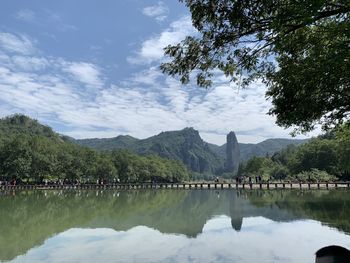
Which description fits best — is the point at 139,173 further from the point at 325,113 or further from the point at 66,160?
the point at 325,113

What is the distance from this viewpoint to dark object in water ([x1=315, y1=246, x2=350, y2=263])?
3.08 m

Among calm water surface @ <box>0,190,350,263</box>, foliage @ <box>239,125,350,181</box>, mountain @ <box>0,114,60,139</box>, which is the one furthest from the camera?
mountain @ <box>0,114,60,139</box>

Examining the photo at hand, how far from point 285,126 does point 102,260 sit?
763 centimetres

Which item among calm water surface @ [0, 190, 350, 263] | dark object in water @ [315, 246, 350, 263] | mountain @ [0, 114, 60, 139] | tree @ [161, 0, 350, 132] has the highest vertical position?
mountain @ [0, 114, 60, 139]

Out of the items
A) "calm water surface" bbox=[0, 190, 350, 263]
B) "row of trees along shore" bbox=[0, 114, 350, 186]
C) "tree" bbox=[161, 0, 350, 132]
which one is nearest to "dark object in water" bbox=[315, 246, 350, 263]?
"tree" bbox=[161, 0, 350, 132]

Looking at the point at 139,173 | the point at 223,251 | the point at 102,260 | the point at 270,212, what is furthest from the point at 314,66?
the point at 139,173

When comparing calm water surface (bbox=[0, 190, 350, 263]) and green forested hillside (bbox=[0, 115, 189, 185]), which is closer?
calm water surface (bbox=[0, 190, 350, 263])

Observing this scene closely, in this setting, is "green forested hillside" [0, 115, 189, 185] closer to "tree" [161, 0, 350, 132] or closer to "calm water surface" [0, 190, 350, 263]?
"calm water surface" [0, 190, 350, 263]

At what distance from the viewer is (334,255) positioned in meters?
3.10

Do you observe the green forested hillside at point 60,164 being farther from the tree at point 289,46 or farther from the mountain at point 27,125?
the mountain at point 27,125

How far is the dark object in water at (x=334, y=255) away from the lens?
308 centimetres

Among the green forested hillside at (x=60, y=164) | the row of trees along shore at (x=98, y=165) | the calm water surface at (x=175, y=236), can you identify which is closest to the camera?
the calm water surface at (x=175, y=236)

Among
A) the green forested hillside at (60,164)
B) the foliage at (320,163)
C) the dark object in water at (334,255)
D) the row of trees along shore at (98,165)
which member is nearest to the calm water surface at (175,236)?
the dark object in water at (334,255)

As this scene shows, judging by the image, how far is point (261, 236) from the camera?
15609mm
